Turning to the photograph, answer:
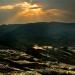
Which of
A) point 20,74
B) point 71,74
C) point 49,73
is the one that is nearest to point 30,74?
point 20,74

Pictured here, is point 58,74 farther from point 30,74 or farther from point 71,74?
point 30,74

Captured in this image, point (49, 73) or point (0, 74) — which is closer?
point (0, 74)

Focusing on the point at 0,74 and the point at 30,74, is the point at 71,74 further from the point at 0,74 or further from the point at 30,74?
the point at 0,74

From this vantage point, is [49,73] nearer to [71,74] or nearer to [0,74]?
[71,74]

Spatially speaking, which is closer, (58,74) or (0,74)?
(0,74)

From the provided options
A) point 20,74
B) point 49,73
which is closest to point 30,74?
point 20,74

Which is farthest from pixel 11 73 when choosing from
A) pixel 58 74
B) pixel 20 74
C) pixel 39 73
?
pixel 58 74
